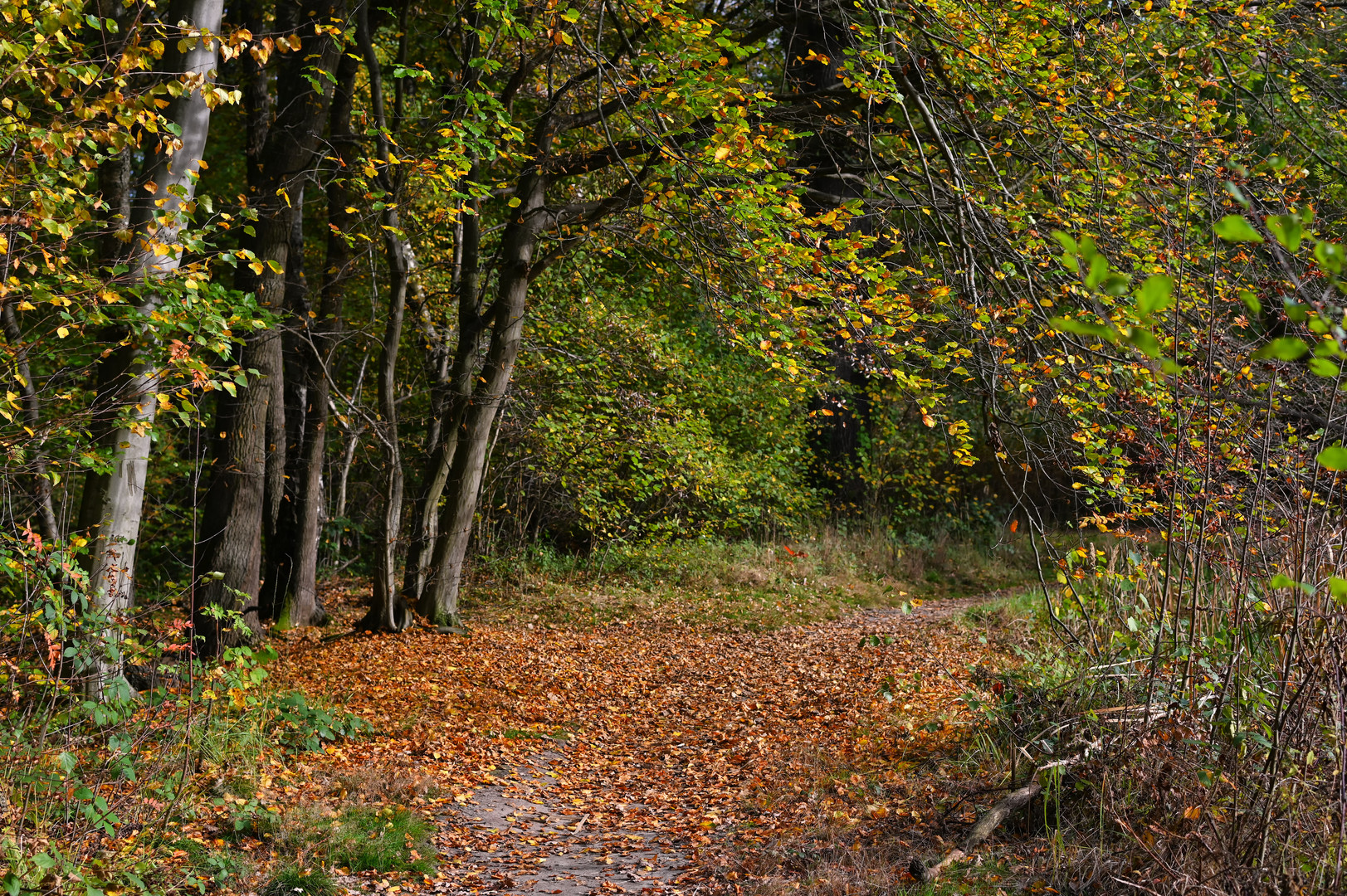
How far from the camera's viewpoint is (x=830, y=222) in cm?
619

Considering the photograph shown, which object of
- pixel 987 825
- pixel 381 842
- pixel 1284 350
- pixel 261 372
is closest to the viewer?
pixel 1284 350

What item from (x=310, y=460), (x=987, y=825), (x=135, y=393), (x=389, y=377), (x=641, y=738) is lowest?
(x=641, y=738)

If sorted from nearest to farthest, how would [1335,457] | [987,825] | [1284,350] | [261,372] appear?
[1284,350], [1335,457], [987,825], [261,372]

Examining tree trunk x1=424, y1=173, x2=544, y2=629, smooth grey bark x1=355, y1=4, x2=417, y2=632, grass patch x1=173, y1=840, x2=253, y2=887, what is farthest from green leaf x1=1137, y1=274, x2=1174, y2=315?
tree trunk x1=424, y1=173, x2=544, y2=629

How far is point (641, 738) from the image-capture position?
7199 mm

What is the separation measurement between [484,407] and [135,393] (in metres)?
4.82

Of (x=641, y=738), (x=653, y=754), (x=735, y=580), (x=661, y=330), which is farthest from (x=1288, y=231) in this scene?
(x=735, y=580)

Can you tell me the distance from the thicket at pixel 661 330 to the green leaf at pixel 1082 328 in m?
0.01

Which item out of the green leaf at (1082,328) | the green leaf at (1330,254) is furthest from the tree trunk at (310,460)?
the green leaf at (1330,254)

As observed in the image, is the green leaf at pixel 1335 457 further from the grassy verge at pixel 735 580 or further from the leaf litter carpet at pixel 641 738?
the grassy verge at pixel 735 580

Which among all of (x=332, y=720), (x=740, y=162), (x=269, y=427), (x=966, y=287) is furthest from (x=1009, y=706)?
(x=269, y=427)

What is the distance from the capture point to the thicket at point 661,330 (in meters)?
3.68

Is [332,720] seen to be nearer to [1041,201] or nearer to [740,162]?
[740,162]

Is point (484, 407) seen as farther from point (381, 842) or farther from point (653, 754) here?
point (381, 842)
